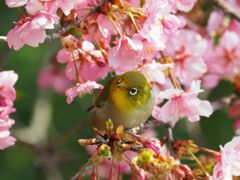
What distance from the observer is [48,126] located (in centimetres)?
495

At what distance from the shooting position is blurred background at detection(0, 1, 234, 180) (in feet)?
14.7

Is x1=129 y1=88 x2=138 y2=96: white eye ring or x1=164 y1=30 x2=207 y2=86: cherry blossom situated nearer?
x1=129 y1=88 x2=138 y2=96: white eye ring

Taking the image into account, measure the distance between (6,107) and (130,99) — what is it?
414 millimetres

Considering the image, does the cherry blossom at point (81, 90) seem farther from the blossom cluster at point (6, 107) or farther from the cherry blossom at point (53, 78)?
the cherry blossom at point (53, 78)

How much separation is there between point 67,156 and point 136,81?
2119 millimetres

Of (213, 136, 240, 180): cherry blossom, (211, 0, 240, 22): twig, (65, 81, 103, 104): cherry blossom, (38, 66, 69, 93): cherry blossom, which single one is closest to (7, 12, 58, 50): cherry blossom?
(65, 81, 103, 104): cherry blossom

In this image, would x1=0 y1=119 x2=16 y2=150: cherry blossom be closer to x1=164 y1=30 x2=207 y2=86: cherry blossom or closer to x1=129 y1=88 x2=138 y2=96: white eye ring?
x1=129 y1=88 x2=138 y2=96: white eye ring

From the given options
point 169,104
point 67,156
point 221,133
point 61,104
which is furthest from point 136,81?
point 61,104

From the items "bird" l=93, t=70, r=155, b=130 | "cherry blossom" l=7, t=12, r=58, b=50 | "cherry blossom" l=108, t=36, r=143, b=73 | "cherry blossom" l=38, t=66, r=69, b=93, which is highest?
"cherry blossom" l=7, t=12, r=58, b=50

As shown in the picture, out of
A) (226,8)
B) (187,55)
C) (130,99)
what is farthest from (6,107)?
→ (226,8)

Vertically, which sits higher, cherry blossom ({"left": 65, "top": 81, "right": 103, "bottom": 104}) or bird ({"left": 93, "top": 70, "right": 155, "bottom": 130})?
cherry blossom ({"left": 65, "top": 81, "right": 103, "bottom": 104})

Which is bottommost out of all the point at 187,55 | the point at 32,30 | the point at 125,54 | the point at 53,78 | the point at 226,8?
the point at 53,78

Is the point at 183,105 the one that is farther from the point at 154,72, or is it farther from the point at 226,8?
the point at 226,8

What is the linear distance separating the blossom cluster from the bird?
33 cm
